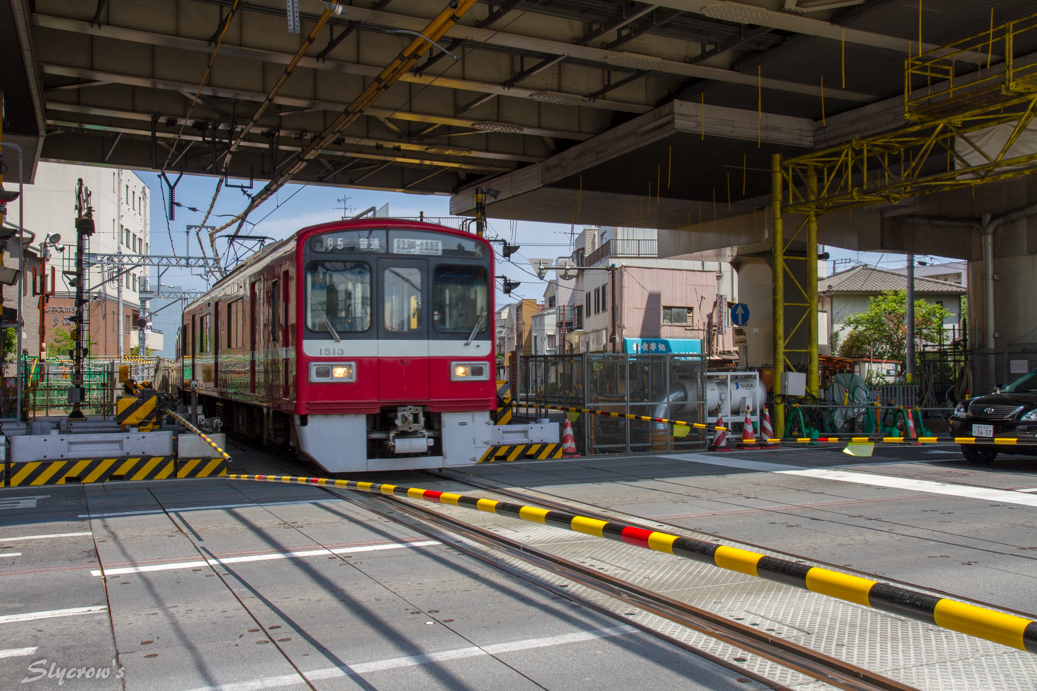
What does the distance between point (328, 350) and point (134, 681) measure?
273 inches

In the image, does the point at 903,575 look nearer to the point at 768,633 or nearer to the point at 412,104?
the point at 768,633

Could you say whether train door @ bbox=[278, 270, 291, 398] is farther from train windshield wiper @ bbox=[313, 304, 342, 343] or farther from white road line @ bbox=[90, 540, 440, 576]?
white road line @ bbox=[90, 540, 440, 576]

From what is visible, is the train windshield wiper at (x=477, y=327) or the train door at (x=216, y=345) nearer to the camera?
the train windshield wiper at (x=477, y=327)

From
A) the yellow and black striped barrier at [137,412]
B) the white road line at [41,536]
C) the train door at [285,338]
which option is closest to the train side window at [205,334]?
the yellow and black striped barrier at [137,412]

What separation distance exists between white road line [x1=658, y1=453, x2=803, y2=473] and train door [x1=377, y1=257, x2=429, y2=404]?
5.48 m

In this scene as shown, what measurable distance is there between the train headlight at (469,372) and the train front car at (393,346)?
14 millimetres

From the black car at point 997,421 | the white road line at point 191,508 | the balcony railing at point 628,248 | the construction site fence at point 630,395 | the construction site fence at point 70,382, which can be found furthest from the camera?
the balcony railing at point 628,248

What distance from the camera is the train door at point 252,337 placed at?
45.3 ft

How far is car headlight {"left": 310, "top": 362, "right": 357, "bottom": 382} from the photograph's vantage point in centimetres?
1100

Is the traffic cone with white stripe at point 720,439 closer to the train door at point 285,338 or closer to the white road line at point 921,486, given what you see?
the white road line at point 921,486

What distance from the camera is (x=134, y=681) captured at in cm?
438

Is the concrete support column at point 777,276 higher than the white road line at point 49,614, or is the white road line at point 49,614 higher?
the concrete support column at point 777,276

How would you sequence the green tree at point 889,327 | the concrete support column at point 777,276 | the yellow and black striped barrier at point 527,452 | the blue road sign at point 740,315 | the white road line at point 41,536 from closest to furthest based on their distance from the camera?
the white road line at point 41,536 < the yellow and black striped barrier at point 527,452 < the concrete support column at point 777,276 < the blue road sign at point 740,315 < the green tree at point 889,327

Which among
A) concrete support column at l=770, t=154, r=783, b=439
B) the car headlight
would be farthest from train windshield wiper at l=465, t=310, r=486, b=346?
concrete support column at l=770, t=154, r=783, b=439
